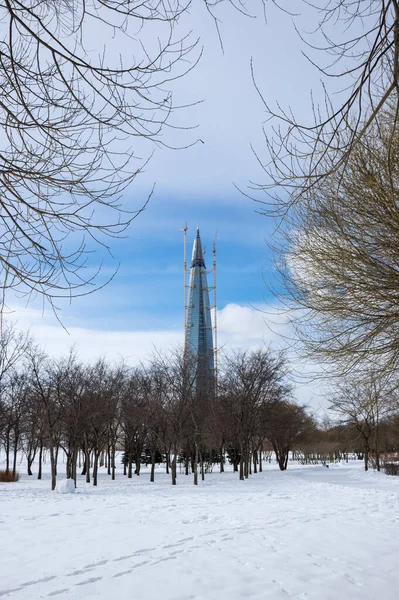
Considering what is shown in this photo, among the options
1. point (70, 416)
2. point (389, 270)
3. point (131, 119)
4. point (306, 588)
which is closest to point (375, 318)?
point (389, 270)

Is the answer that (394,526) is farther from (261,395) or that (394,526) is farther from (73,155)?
(261,395)

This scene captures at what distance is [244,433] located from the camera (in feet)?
88.8

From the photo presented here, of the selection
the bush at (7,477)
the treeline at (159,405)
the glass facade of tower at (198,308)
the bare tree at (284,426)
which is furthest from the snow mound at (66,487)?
the glass facade of tower at (198,308)

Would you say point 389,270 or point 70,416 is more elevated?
point 389,270

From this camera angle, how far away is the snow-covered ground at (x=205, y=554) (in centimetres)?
521

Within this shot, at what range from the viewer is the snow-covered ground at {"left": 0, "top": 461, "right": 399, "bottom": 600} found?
5207 millimetres

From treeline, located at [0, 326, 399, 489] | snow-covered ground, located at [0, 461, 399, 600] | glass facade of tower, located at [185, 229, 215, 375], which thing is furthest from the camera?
glass facade of tower, located at [185, 229, 215, 375]

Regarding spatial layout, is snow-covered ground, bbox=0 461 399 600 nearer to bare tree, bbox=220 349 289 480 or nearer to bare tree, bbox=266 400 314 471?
bare tree, bbox=220 349 289 480

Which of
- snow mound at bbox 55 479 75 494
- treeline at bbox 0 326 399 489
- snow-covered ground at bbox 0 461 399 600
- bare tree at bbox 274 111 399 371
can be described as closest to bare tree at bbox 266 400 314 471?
treeline at bbox 0 326 399 489

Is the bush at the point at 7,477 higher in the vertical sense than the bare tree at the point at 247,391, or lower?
lower

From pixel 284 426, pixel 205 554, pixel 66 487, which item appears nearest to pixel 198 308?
pixel 284 426

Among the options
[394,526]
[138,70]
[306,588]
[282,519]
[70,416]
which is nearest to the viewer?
[138,70]

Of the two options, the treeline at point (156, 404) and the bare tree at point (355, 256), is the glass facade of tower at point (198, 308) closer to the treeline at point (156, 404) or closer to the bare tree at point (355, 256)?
the treeline at point (156, 404)

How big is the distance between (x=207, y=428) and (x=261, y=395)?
3704 millimetres
